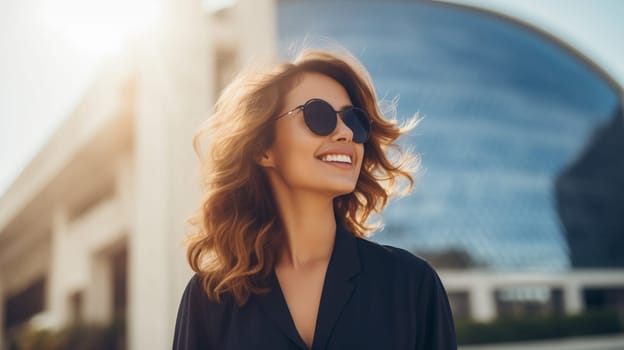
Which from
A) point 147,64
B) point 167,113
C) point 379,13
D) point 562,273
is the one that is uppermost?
point 379,13

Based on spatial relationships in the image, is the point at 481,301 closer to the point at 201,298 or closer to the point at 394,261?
the point at 394,261

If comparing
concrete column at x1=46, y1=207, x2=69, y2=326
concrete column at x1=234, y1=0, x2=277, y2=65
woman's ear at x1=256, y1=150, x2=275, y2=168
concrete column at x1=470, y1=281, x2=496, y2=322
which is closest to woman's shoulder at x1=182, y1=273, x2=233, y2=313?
woman's ear at x1=256, y1=150, x2=275, y2=168

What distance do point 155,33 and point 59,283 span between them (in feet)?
51.7

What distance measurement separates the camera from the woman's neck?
2.28 metres

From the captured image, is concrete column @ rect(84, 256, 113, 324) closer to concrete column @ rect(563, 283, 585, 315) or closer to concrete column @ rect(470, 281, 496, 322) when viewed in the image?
concrete column @ rect(470, 281, 496, 322)

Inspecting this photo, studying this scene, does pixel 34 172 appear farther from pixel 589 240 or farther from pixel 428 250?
pixel 589 240

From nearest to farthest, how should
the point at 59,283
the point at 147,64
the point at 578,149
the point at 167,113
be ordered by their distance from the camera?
the point at 167,113
the point at 147,64
the point at 59,283
the point at 578,149

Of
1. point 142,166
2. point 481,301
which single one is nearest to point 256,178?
point 142,166

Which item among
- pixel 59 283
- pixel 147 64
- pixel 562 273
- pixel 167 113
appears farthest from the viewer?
pixel 562 273

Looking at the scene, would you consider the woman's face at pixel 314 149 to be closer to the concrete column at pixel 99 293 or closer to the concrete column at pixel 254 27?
the concrete column at pixel 254 27

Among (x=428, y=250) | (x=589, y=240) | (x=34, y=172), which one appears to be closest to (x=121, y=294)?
(x=34, y=172)

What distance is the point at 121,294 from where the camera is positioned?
25906mm

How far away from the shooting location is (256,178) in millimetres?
2426

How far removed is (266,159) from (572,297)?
→ 1596 inches
